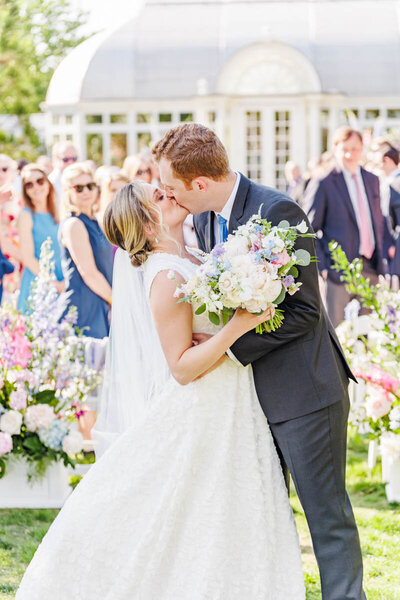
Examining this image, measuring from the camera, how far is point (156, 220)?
3500 millimetres

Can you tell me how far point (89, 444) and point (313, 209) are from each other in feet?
9.94

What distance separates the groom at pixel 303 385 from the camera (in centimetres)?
343

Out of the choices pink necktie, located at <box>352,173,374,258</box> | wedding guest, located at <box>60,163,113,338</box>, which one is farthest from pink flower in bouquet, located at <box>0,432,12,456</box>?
pink necktie, located at <box>352,173,374,258</box>

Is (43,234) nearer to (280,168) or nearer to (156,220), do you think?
(156,220)

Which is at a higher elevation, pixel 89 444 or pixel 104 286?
pixel 104 286

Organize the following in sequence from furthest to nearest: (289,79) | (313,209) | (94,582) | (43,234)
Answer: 1. (289,79)
2. (313,209)
3. (43,234)
4. (94,582)

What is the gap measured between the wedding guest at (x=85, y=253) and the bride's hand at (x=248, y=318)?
11.0 ft

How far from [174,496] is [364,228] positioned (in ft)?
16.9

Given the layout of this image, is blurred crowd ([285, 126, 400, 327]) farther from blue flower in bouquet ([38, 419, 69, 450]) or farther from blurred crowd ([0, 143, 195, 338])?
blue flower in bouquet ([38, 419, 69, 450])

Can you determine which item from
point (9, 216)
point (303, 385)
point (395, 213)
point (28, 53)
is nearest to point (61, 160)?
point (9, 216)

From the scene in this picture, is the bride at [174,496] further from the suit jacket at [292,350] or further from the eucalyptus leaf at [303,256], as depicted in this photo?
the eucalyptus leaf at [303,256]

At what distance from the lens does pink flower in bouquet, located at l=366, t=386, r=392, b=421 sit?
548 centimetres

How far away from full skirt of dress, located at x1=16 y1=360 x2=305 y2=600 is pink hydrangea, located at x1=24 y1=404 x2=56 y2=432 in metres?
1.82

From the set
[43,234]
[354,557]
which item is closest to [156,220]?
[354,557]
